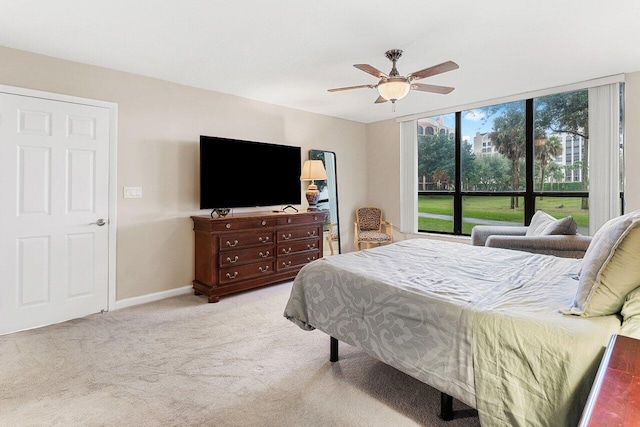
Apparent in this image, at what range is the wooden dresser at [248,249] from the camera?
3598 millimetres

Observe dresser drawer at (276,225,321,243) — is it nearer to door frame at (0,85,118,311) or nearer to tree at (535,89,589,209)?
door frame at (0,85,118,311)

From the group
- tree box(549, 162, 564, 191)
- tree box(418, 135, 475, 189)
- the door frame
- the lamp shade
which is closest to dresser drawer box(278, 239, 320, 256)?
the lamp shade

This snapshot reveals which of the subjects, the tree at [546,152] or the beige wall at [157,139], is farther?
the tree at [546,152]

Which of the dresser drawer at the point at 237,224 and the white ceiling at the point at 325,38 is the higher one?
the white ceiling at the point at 325,38

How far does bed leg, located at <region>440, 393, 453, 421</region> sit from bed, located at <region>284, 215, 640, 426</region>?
20cm

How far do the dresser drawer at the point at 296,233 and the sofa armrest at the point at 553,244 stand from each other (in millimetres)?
2282

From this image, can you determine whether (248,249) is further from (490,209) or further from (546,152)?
(546,152)

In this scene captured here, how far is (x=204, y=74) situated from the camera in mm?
3514

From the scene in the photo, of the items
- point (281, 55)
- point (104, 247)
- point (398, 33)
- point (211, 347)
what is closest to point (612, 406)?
point (211, 347)

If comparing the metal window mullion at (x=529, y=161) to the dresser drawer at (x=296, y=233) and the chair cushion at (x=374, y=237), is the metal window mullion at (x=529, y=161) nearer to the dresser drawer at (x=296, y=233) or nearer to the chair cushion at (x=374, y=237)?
the chair cushion at (x=374, y=237)

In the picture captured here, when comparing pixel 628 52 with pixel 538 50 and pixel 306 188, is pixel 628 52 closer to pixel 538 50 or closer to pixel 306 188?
pixel 538 50

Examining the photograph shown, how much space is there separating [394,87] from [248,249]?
237 cm

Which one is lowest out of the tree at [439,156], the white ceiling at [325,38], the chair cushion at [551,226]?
the chair cushion at [551,226]

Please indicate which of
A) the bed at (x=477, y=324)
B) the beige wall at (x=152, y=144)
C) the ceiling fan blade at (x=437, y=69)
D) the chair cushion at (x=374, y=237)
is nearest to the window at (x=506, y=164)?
the chair cushion at (x=374, y=237)
